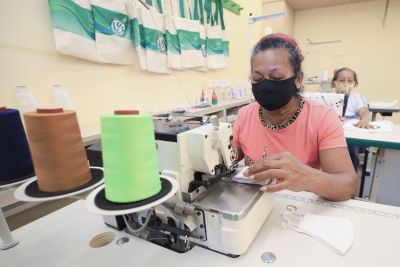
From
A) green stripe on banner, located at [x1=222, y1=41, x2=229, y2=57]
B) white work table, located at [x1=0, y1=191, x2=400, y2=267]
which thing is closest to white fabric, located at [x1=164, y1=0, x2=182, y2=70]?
green stripe on banner, located at [x1=222, y1=41, x2=229, y2=57]

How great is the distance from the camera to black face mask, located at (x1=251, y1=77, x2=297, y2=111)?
1027mm

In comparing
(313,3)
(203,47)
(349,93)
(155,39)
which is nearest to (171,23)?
(155,39)

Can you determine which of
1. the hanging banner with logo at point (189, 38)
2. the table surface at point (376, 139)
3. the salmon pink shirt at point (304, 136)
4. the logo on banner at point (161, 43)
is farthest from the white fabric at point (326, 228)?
the hanging banner with logo at point (189, 38)

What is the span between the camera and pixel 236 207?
0.65m

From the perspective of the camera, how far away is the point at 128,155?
45cm

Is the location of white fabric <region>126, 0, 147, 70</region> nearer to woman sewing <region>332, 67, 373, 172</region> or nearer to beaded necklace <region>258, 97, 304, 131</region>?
beaded necklace <region>258, 97, 304, 131</region>

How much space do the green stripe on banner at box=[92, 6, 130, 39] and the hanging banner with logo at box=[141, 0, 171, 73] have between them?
6.2 inches

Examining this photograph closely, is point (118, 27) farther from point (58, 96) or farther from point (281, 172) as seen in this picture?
point (281, 172)

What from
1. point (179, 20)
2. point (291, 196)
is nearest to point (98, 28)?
point (179, 20)

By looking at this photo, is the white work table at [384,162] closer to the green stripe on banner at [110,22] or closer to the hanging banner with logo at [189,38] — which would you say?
the hanging banner with logo at [189,38]

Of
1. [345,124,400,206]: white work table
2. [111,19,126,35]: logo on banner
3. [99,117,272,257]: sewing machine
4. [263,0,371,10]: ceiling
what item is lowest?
[345,124,400,206]: white work table

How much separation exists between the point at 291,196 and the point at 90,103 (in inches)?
50.8

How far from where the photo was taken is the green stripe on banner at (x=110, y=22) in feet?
4.69

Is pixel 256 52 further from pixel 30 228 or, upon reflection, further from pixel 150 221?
pixel 30 228
